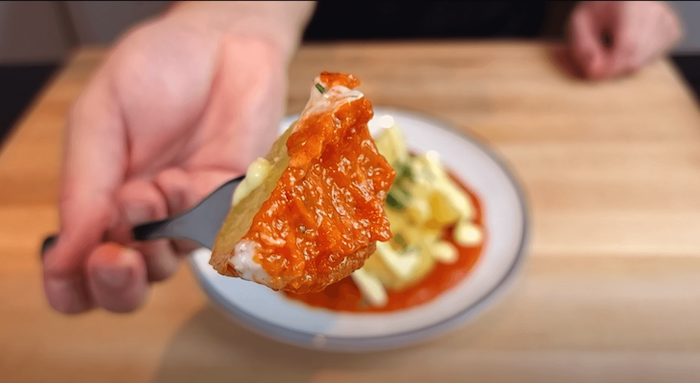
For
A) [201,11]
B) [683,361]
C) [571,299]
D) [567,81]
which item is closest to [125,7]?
[201,11]

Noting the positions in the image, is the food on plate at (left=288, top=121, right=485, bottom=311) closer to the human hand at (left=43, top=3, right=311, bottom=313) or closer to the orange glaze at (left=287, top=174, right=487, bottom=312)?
the orange glaze at (left=287, top=174, right=487, bottom=312)

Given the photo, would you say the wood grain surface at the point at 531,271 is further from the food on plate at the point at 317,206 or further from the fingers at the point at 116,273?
the food on plate at the point at 317,206

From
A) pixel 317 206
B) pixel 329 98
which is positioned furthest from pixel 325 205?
pixel 329 98

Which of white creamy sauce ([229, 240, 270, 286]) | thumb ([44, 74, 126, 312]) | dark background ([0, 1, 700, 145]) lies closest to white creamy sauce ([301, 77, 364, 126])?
white creamy sauce ([229, 240, 270, 286])

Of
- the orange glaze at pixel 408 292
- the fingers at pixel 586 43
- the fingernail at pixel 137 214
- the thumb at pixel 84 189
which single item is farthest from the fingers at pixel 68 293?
the fingers at pixel 586 43

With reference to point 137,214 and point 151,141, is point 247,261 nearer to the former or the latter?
point 137,214
